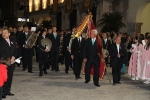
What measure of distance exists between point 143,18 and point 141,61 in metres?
11.8

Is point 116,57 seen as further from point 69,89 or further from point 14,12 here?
point 14,12

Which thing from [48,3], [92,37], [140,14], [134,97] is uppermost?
[48,3]

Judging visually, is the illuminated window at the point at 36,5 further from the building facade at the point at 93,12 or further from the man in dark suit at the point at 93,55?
the man in dark suit at the point at 93,55

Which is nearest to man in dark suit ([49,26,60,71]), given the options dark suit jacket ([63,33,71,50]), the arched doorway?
dark suit jacket ([63,33,71,50])

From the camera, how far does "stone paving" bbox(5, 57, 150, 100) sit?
30.6 feet

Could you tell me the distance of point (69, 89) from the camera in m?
10.5

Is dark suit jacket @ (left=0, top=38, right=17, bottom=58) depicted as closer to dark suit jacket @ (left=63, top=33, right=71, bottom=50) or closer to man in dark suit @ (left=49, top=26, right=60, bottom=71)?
man in dark suit @ (left=49, top=26, right=60, bottom=71)

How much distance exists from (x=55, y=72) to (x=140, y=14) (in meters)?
11.0

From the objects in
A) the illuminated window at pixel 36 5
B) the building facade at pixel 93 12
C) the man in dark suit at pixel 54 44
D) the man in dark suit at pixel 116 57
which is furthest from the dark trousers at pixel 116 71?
the illuminated window at pixel 36 5

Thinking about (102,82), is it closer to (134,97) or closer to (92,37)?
(92,37)

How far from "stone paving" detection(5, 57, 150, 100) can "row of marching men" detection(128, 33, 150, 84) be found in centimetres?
33

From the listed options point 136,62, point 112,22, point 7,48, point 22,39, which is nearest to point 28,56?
point 22,39

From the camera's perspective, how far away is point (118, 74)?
12.1 meters

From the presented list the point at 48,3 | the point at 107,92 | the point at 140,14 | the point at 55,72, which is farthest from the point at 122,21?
the point at 48,3
